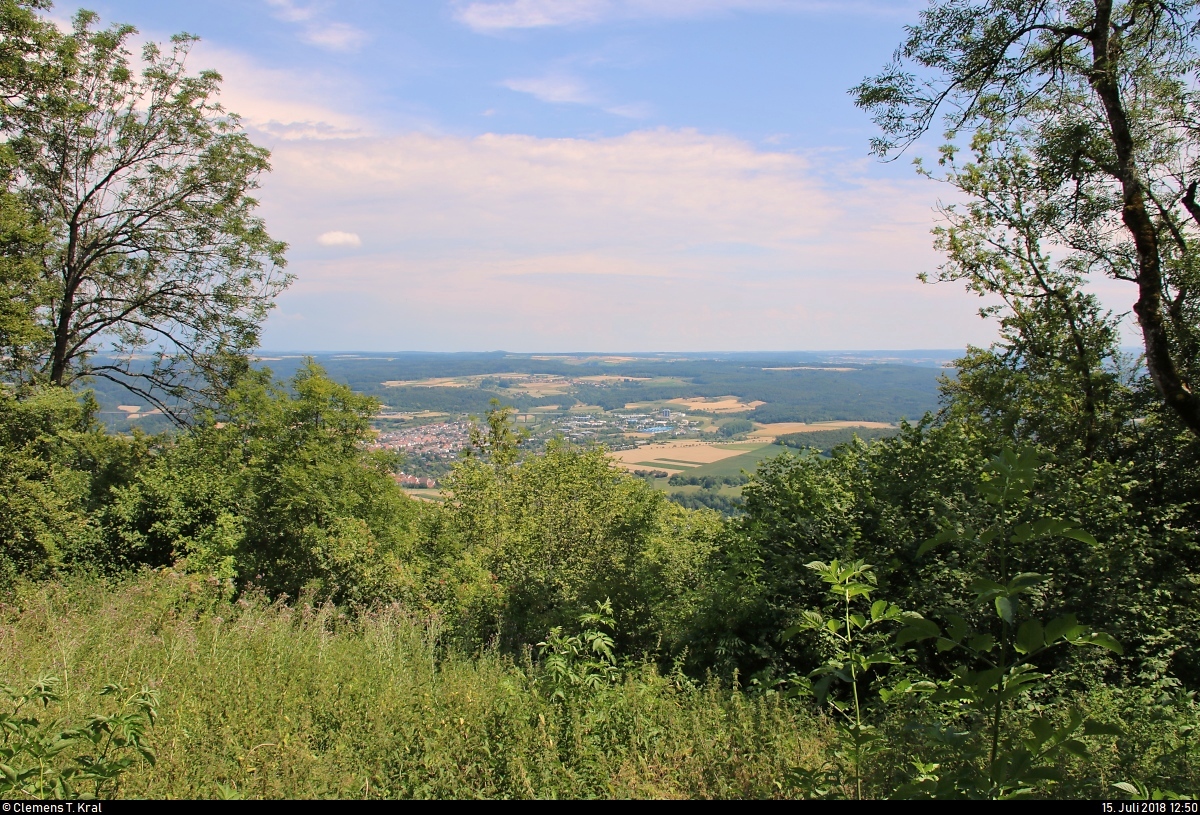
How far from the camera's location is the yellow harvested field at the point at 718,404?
257 ft

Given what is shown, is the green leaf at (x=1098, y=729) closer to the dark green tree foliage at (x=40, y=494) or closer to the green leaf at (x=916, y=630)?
the green leaf at (x=916, y=630)

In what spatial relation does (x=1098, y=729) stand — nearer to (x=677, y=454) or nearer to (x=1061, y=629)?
(x=1061, y=629)

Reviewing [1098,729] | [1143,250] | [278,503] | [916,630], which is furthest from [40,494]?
[1143,250]

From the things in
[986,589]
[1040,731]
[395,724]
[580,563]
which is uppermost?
[986,589]

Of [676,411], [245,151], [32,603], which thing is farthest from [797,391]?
[32,603]

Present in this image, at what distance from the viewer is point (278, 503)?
1229cm

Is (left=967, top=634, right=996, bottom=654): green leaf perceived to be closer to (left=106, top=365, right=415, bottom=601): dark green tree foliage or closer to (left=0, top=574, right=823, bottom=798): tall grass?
(left=0, top=574, right=823, bottom=798): tall grass

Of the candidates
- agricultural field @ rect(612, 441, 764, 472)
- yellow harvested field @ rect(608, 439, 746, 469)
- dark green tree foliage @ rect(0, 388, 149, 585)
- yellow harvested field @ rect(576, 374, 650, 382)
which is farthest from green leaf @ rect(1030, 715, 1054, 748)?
yellow harvested field @ rect(576, 374, 650, 382)

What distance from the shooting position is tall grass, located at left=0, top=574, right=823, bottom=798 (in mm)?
3875

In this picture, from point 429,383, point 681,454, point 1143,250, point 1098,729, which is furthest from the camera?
point 429,383

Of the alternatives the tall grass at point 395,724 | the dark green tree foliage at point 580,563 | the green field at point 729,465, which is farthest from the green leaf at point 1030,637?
the green field at point 729,465

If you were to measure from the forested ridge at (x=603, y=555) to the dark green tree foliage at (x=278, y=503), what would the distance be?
77 millimetres

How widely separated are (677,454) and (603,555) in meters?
45.2

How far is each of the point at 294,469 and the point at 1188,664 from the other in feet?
44.8
